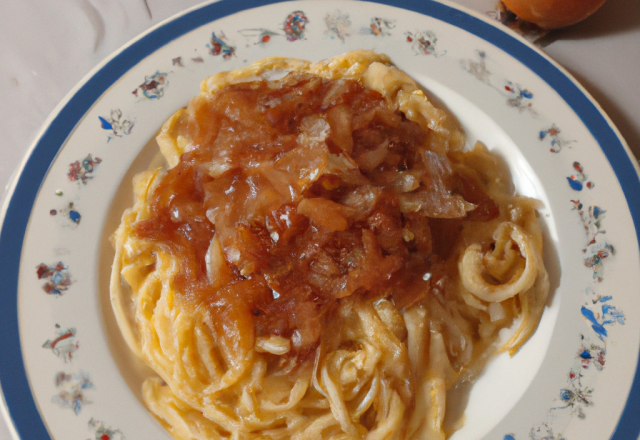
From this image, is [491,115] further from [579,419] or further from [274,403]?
[274,403]

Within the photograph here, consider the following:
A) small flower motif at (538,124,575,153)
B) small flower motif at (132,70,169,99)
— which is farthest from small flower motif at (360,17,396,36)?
small flower motif at (132,70,169,99)

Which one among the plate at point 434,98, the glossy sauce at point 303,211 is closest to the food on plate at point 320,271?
the glossy sauce at point 303,211

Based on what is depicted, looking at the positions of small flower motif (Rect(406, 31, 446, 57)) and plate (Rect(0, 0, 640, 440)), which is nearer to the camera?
plate (Rect(0, 0, 640, 440))

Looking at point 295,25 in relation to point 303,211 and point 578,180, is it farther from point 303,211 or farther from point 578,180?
point 578,180

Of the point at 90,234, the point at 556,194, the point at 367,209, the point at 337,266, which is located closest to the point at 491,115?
the point at 556,194

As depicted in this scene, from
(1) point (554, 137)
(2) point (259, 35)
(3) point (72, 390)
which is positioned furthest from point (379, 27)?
(3) point (72, 390)

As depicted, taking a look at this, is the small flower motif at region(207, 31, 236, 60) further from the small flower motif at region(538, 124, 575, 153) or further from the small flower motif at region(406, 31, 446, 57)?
the small flower motif at region(538, 124, 575, 153)

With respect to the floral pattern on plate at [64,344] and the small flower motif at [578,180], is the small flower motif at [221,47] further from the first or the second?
the small flower motif at [578,180]
